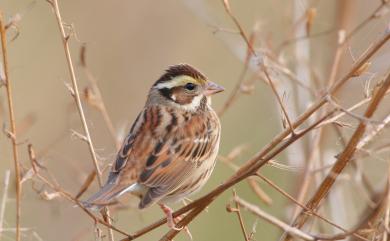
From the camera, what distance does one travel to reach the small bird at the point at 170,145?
4.55 m

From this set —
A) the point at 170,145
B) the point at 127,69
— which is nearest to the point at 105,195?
the point at 170,145

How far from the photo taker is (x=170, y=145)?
480cm

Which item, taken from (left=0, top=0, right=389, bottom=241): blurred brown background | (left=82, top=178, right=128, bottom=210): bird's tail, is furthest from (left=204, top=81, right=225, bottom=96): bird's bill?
(left=0, top=0, right=389, bottom=241): blurred brown background

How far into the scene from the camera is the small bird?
4555mm

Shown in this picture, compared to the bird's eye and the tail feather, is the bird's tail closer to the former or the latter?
the tail feather

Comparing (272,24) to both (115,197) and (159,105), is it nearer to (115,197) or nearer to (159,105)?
(159,105)

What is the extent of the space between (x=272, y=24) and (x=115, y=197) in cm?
385

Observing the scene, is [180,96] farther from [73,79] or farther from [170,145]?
[73,79]

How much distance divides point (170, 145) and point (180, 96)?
0.53 m

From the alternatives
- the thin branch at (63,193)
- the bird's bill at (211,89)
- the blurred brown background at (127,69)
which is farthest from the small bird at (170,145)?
the blurred brown background at (127,69)

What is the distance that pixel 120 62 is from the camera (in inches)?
334

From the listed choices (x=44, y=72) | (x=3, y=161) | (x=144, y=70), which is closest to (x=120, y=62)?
(x=144, y=70)

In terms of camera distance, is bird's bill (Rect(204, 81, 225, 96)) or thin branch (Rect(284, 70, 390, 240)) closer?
thin branch (Rect(284, 70, 390, 240))

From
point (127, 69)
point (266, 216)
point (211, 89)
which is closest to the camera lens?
point (266, 216)
